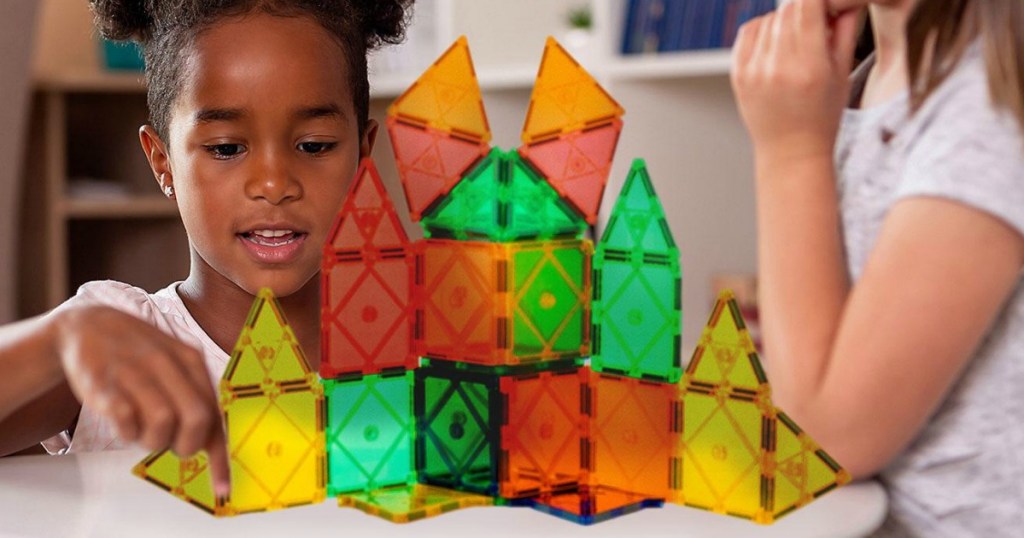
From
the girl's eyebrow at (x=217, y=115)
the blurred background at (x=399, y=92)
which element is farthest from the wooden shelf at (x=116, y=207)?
the girl's eyebrow at (x=217, y=115)

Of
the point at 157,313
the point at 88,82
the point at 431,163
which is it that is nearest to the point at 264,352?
the point at 431,163

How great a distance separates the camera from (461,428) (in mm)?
714

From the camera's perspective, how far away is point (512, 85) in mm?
2734

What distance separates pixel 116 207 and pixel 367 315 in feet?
9.35

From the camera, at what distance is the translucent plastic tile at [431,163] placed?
2.39 feet

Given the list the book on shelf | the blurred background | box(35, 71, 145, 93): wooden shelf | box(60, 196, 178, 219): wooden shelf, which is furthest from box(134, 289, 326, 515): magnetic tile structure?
box(60, 196, 178, 219): wooden shelf

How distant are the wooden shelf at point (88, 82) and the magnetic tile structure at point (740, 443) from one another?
9.11ft

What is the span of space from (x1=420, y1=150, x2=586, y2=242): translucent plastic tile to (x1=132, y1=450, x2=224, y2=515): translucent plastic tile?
7.6 inches

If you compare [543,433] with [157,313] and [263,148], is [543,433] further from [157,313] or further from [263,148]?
[157,313]

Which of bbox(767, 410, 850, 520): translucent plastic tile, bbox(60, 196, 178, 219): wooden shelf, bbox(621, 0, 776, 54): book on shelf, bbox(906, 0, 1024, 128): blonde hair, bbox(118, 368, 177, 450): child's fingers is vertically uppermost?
bbox(621, 0, 776, 54): book on shelf

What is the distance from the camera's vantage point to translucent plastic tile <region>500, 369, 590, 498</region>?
0.71 m

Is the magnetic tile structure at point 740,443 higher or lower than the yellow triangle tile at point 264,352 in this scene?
lower

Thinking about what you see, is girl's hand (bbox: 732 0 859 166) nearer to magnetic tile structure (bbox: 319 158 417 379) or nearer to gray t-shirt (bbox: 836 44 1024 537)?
gray t-shirt (bbox: 836 44 1024 537)

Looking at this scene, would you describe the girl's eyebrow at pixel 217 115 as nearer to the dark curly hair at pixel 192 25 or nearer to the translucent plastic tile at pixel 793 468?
the dark curly hair at pixel 192 25
